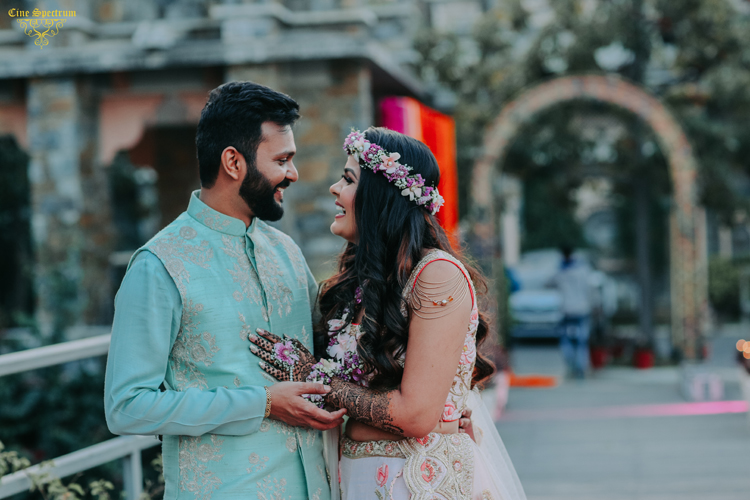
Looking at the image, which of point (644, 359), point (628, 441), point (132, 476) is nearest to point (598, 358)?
point (644, 359)

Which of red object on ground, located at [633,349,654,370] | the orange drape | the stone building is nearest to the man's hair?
the orange drape

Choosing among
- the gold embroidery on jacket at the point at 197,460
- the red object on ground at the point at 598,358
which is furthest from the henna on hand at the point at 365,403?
the red object on ground at the point at 598,358

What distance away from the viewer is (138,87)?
8336mm

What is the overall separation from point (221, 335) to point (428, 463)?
70 cm

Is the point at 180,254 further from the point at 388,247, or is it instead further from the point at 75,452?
the point at 75,452

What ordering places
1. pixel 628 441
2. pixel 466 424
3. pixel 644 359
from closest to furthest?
pixel 466 424 < pixel 628 441 < pixel 644 359

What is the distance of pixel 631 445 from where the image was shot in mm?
6504

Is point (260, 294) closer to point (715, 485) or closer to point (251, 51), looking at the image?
point (715, 485)

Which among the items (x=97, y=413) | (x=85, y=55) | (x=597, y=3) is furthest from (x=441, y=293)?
(x=597, y=3)

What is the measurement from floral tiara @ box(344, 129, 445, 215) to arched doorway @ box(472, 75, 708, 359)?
24.4 feet

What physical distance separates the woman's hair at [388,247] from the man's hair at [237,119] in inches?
13.6

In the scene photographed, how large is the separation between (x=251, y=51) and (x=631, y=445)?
505 cm

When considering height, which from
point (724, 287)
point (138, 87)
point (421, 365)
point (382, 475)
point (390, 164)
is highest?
point (138, 87)

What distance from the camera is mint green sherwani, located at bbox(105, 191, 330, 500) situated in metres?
1.89
